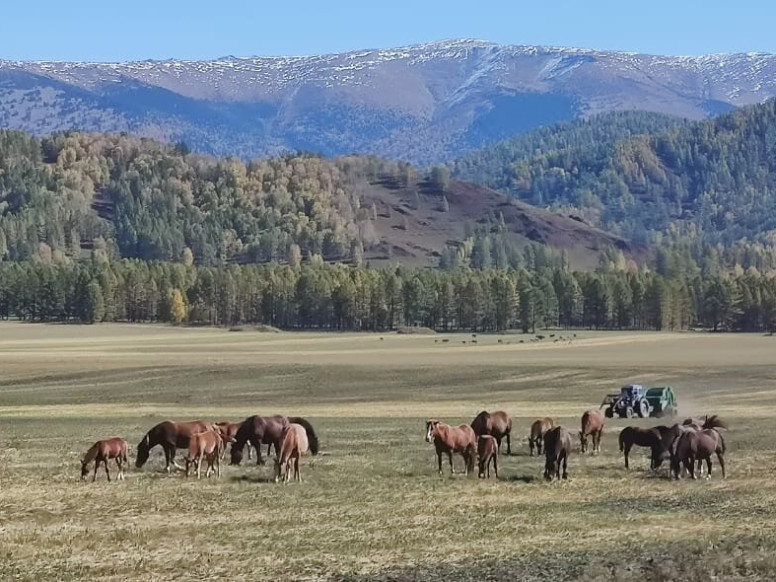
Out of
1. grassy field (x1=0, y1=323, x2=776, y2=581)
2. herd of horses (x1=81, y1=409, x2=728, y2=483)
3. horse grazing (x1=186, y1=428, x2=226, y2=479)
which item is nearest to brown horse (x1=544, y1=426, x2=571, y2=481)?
herd of horses (x1=81, y1=409, x2=728, y2=483)

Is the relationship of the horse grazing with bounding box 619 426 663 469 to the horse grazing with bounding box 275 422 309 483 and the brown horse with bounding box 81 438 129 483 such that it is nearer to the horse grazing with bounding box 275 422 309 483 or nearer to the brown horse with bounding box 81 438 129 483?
the horse grazing with bounding box 275 422 309 483

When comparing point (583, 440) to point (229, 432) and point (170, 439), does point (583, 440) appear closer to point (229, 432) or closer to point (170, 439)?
point (229, 432)

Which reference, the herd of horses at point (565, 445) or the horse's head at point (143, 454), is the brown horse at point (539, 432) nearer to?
the herd of horses at point (565, 445)

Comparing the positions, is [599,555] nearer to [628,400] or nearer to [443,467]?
[443,467]

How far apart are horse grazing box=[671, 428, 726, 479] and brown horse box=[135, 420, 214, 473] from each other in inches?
550

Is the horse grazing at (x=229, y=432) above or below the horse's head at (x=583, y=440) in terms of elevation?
above

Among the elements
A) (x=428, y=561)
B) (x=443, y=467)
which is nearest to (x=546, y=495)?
(x=443, y=467)

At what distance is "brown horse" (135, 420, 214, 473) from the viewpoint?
3459cm

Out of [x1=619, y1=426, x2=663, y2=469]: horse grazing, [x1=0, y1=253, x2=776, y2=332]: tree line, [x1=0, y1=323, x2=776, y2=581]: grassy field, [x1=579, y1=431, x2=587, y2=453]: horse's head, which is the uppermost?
[x1=0, y1=253, x2=776, y2=332]: tree line

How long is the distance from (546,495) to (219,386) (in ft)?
172

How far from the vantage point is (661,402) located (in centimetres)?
5609

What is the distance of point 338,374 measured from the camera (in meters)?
88.2

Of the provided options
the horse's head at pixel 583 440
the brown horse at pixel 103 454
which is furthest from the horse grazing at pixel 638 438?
the brown horse at pixel 103 454

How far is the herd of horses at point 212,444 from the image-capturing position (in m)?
32.5
